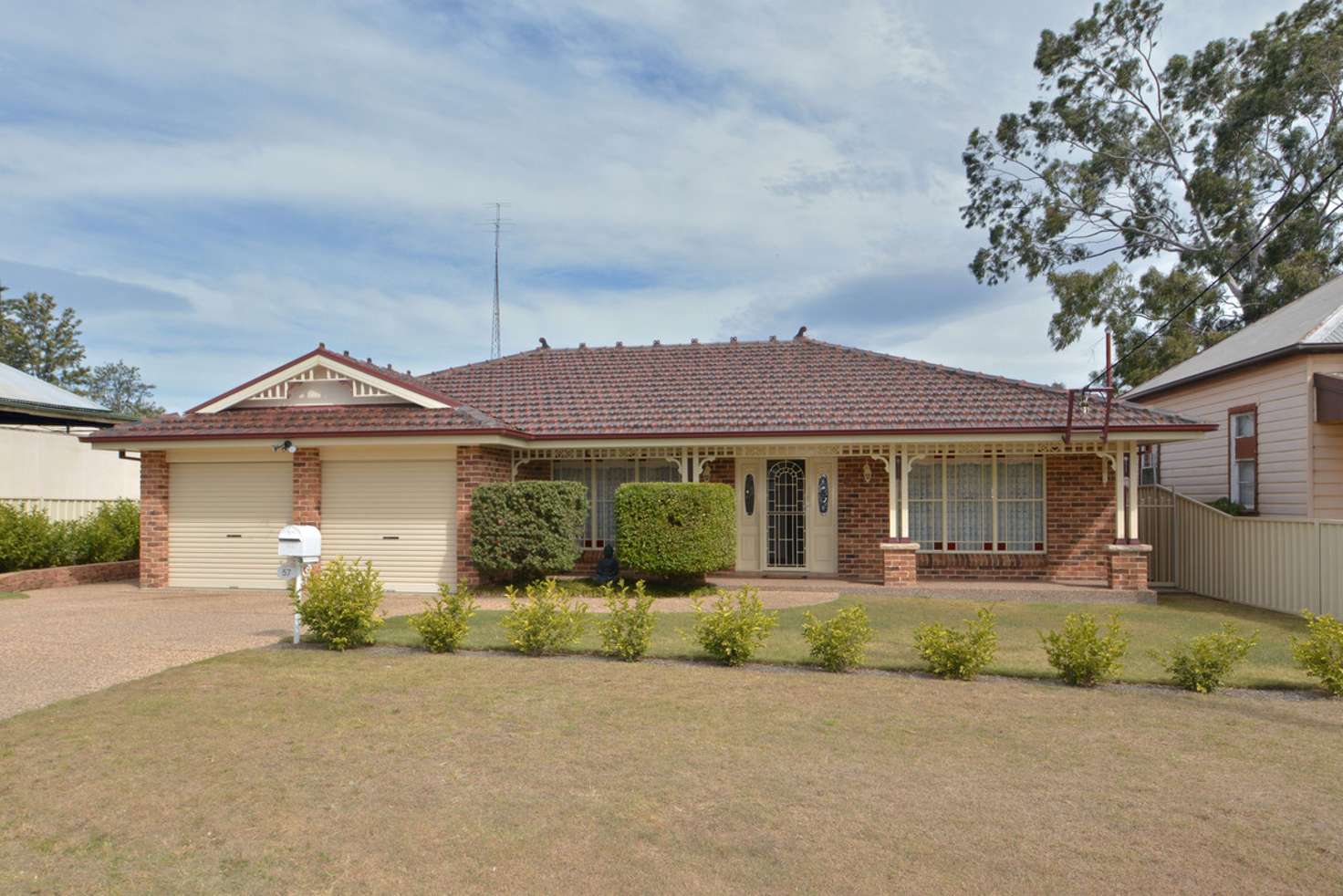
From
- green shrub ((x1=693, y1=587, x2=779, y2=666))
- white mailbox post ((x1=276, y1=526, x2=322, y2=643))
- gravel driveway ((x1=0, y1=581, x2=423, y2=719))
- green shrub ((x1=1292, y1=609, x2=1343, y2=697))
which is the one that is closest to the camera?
green shrub ((x1=1292, y1=609, x2=1343, y2=697))

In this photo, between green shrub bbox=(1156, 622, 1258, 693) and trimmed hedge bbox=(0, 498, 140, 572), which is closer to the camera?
green shrub bbox=(1156, 622, 1258, 693)

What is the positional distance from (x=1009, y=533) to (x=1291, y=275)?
18699mm

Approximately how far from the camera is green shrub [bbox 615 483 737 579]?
14078 millimetres

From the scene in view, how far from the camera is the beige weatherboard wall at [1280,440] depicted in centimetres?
1437

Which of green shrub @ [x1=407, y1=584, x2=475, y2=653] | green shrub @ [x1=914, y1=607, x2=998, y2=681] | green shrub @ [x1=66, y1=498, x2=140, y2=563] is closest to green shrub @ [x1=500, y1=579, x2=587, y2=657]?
green shrub @ [x1=407, y1=584, x2=475, y2=653]

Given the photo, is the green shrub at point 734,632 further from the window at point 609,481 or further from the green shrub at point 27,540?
the green shrub at point 27,540

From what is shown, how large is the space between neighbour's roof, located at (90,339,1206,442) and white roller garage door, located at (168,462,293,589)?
0.90 meters

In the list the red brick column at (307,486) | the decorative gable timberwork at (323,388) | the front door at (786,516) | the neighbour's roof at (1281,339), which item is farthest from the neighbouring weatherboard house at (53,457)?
the neighbour's roof at (1281,339)

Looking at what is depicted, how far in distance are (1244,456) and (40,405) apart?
24.5m

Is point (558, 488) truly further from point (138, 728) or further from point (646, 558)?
point (138, 728)

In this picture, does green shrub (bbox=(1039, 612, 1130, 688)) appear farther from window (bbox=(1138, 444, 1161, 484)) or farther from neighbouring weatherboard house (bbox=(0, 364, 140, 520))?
neighbouring weatherboard house (bbox=(0, 364, 140, 520))

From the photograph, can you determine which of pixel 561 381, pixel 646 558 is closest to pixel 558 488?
pixel 646 558

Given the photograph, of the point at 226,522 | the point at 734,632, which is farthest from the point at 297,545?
the point at 226,522

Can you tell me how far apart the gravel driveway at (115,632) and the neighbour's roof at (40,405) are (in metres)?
7.08
